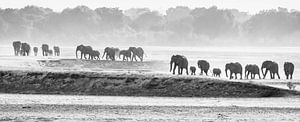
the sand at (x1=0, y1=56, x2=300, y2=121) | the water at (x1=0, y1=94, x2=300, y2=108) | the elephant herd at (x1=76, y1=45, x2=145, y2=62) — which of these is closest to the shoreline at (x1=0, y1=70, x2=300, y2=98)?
the sand at (x1=0, y1=56, x2=300, y2=121)

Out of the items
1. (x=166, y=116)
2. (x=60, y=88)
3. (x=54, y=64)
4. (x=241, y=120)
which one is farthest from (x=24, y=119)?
(x=54, y=64)

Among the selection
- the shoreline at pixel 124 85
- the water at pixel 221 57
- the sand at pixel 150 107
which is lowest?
the sand at pixel 150 107

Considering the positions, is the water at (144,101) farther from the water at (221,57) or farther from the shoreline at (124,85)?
the water at (221,57)

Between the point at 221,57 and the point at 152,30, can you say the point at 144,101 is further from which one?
the point at 152,30

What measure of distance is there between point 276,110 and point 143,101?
13.8ft

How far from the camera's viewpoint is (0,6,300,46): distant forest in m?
155

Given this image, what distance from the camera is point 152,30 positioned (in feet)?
565

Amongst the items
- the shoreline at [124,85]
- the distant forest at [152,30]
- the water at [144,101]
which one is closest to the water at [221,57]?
the shoreline at [124,85]

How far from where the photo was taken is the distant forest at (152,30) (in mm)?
154625

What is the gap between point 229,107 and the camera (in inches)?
810

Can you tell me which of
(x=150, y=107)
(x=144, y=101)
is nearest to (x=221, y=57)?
(x=144, y=101)

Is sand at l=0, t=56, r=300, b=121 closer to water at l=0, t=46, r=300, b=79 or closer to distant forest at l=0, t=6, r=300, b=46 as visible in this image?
water at l=0, t=46, r=300, b=79

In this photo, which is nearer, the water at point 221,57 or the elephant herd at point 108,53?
the elephant herd at point 108,53

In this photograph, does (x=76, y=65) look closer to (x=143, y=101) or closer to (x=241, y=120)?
(x=143, y=101)
